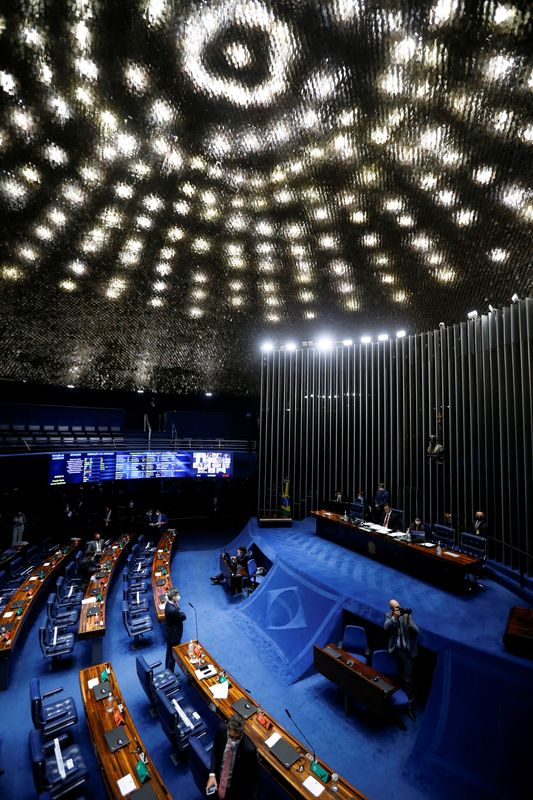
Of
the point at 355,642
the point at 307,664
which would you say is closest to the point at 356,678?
the point at 355,642

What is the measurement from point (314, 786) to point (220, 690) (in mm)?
1640

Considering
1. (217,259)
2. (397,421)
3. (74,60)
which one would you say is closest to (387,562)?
(397,421)

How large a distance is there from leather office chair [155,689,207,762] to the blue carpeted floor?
271 millimetres

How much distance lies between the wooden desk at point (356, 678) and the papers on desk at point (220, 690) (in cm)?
150

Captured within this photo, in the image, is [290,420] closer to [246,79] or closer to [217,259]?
[217,259]

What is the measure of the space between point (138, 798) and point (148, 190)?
684cm

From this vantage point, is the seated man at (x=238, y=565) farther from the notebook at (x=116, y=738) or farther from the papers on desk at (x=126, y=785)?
the papers on desk at (x=126, y=785)

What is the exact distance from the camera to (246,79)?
372cm

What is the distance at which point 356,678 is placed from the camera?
4.91m

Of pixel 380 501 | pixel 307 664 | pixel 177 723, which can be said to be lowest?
pixel 307 664

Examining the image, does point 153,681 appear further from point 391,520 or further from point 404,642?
point 391,520

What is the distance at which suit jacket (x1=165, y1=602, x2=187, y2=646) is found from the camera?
6035 millimetres

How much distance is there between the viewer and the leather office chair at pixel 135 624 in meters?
6.68

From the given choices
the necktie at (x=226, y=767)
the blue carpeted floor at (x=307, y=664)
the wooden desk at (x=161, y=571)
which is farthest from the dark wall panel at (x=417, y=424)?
the necktie at (x=226, y=767)
